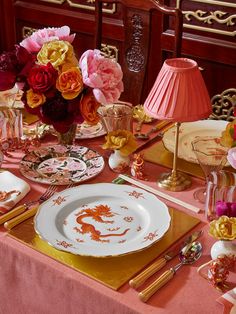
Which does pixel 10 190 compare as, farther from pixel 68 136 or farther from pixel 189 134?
pixel 189 134

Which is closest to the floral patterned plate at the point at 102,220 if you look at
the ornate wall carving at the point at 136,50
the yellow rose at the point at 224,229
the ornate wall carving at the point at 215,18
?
the yellow rose at the point at 224,229

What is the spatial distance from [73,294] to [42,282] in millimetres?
79

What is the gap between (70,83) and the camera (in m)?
1.26

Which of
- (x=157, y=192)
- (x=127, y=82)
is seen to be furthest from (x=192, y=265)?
(x=127, y=82)

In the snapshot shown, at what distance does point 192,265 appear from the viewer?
3.44 feet

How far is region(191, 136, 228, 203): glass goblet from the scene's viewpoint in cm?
120

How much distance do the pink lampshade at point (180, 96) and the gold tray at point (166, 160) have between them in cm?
20

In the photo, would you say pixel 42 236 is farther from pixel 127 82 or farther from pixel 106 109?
pixel 127 82

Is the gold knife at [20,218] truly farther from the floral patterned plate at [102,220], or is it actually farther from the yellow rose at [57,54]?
the yellow rose at [57,54]

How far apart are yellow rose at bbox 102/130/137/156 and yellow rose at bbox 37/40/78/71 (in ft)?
0.60

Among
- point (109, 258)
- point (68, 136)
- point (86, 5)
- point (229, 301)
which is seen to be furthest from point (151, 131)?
point (86, 5)

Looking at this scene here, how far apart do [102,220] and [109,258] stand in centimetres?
12

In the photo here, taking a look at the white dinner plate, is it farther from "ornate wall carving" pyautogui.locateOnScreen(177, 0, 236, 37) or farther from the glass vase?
"ornate wall carving" pyautogui.locateOnScreen(177, 0, 236, 37)

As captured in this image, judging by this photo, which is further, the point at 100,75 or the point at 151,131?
the point at 151,131
